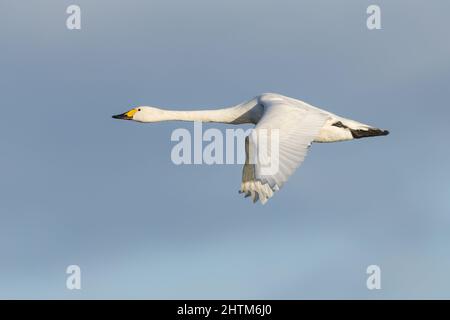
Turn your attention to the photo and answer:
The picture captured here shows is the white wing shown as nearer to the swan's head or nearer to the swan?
the swan

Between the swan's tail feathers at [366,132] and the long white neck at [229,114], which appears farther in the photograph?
the long white neck at [229,114]

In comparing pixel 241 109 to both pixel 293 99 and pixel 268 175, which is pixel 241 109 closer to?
pixel 293 99

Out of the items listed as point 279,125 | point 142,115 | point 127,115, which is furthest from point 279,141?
point 127,115

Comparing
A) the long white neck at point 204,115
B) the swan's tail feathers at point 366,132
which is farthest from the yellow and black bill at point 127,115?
the swan's tail feathers at point 366,132

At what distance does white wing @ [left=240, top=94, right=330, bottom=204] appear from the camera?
21.9 meters

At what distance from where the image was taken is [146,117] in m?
30.6

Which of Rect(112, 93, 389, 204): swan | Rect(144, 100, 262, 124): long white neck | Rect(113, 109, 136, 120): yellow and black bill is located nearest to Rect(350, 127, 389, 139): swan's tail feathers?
Rect(112, 93, 389, 204): swan

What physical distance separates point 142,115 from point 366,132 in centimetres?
631

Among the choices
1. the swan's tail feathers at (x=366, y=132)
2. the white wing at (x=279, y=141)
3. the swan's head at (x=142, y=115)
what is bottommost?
the white wing at (x=279, y=141)

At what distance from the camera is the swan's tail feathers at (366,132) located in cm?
2838

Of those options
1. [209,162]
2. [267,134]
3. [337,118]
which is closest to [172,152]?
[209,162]

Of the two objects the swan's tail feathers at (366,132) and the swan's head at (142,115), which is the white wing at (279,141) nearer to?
the swan's tail feathers at (366,132)

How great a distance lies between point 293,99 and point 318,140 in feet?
4.02

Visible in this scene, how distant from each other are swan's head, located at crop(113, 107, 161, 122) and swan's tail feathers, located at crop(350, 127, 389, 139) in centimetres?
552
